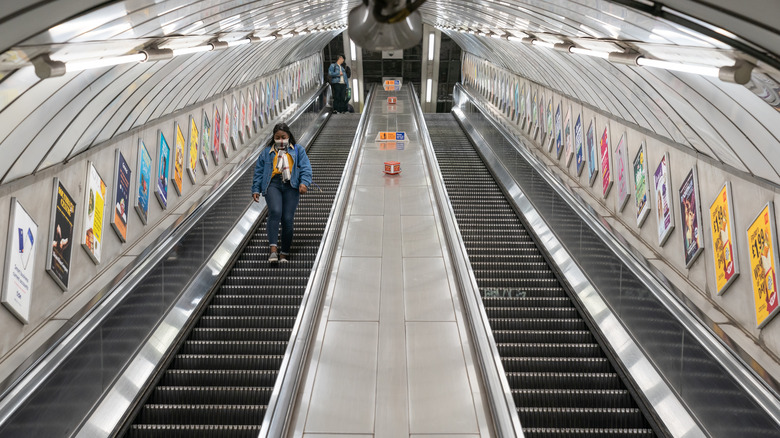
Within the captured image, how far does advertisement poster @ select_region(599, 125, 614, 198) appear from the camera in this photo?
404 inches

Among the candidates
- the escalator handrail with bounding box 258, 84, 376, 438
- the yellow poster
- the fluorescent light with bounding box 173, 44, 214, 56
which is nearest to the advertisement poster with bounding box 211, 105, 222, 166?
the yellow poster

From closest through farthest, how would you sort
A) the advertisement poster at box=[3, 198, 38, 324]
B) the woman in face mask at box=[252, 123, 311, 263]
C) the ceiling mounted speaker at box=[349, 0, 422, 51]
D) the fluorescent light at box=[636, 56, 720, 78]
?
1. the ceiling mounted speaker at box=[349, 0, 422, 51]
2. the fluorescent light at box=[636, 56, 720, 78]
3. the advertisement poster at box=[3, 198, 38, 324]
4. the woman in face mask at box=[252, 123, 311, 263]

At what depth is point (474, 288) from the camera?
21.9 ft

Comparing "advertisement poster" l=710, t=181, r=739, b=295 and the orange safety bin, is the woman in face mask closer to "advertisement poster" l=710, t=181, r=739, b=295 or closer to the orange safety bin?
"advertisement poster" l=710, t=181, r=739, b=295

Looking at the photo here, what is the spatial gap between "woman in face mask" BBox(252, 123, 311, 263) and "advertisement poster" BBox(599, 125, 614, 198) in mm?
4467

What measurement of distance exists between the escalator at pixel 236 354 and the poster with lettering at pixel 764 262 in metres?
4.10

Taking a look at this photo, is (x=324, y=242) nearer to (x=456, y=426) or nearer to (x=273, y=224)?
(x=273, y=224)

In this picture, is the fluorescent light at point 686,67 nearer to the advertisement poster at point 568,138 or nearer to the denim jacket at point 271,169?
the denim jacket at point 271,169

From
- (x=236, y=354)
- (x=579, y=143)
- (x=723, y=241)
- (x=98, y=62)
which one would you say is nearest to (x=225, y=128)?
(x=579, y=143)

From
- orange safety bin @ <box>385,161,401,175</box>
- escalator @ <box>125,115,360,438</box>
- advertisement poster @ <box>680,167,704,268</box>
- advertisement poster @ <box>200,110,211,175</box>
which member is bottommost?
orange safety bin @ <box>385,161,401,175</box>

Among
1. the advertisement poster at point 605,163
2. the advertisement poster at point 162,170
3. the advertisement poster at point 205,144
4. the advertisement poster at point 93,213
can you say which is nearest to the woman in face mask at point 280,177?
the advertisement poster at point 93,213

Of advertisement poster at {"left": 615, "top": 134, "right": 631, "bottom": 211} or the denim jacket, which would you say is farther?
advertisement poster at {"left": 615, "top": 134, "right": 631, "bottom": 211}

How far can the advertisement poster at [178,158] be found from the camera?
410 inches

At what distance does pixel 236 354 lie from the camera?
6.86m
